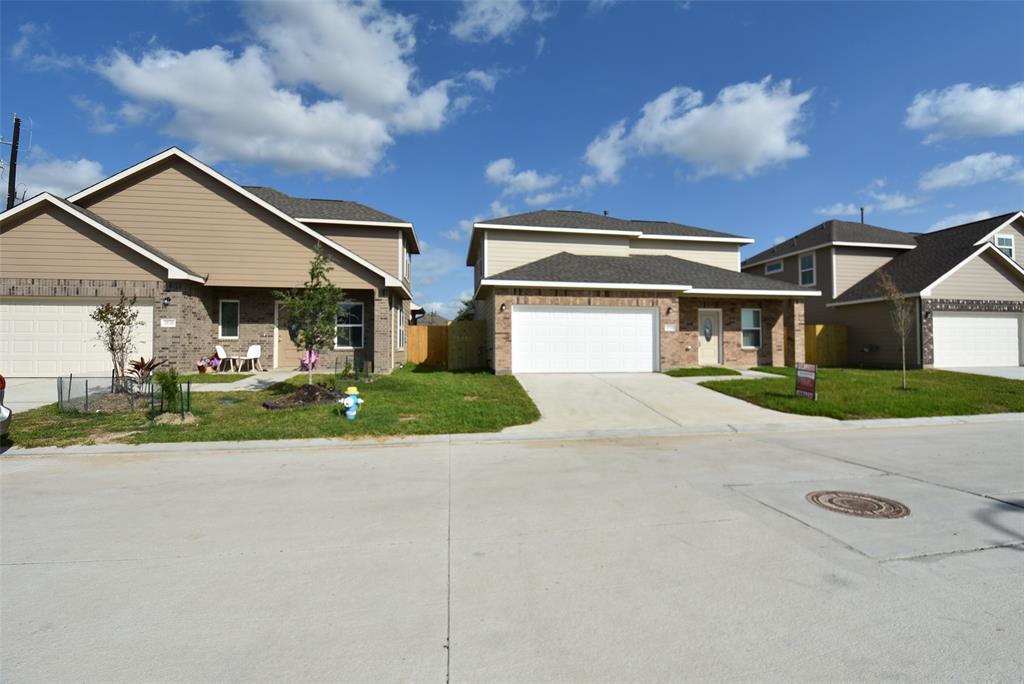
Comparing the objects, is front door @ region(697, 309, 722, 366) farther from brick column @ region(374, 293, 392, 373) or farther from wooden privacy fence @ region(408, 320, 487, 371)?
brick column @ region(374, 293, 392, 373)

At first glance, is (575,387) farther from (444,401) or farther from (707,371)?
(707,371)

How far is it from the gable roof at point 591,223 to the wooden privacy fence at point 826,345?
5.56 metres

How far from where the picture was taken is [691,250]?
2472cm

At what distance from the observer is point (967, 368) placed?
65.5ft

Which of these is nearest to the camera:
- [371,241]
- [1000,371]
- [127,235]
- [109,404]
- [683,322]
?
[109,404]

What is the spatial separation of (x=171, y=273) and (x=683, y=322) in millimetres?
17606

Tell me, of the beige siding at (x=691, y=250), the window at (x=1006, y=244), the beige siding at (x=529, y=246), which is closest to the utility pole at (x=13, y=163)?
the beige siding at (x=529, y=246)

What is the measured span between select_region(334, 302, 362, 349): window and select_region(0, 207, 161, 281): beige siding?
6149 mm

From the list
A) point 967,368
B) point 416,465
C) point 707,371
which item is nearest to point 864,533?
point 416,465

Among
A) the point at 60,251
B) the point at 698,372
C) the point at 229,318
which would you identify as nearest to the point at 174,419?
the point at 229,318

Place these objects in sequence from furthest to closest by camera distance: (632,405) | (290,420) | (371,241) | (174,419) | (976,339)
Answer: (371,241) < (976,339) < (632,405) < (290,420) < (174,419)

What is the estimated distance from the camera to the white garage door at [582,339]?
1669 cm

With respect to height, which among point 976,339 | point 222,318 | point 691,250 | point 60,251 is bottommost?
point 976,339

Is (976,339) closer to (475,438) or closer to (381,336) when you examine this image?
(475,438)
